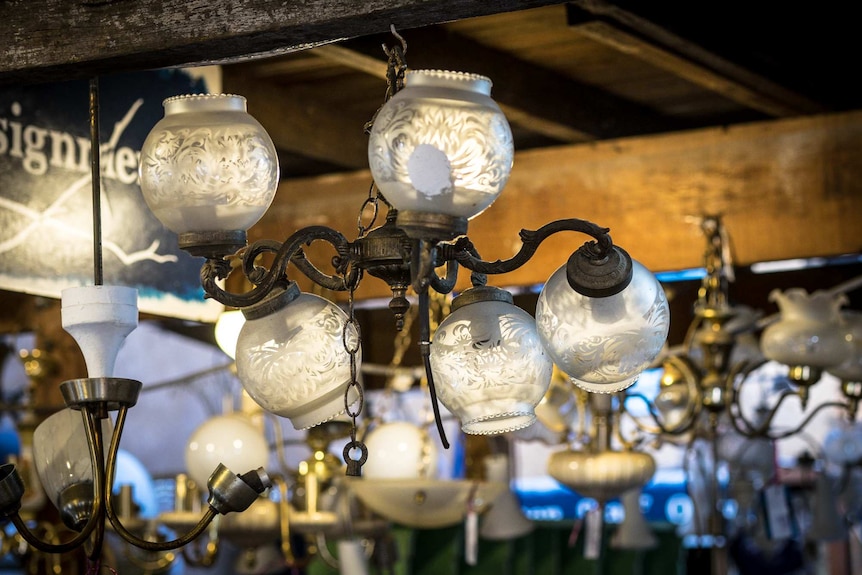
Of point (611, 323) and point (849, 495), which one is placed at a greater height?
point (611, 323)

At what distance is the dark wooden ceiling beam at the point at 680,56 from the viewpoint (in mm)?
3084

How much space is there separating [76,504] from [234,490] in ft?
1.13

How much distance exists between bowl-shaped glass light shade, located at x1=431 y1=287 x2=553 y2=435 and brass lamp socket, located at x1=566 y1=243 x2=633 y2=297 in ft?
0.70

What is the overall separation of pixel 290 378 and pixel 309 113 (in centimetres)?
207

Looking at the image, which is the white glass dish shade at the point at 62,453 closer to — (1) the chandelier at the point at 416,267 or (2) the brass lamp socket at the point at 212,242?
(1) the chandelier at the point at 416,267

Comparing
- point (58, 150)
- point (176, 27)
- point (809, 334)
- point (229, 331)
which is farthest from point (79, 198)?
point (809, 334)

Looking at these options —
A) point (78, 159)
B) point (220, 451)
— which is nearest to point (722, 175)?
point (220, 451)

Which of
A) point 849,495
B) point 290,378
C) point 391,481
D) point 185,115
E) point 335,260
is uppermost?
point 185,115

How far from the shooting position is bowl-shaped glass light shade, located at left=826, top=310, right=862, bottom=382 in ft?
13.1

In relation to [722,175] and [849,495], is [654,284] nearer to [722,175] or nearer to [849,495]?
[722,175]

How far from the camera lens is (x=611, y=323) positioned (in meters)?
2.02

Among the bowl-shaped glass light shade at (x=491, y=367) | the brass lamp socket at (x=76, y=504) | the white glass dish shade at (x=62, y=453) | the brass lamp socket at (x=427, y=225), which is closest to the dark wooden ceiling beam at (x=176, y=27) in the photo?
the brass lamp socket at (x=427, y=225)

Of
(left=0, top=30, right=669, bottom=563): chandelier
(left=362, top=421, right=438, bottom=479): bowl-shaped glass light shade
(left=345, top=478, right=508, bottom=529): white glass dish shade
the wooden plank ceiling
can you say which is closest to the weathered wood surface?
the wooden plank ceiling

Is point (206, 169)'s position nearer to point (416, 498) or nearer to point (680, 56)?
point (680, 56)
